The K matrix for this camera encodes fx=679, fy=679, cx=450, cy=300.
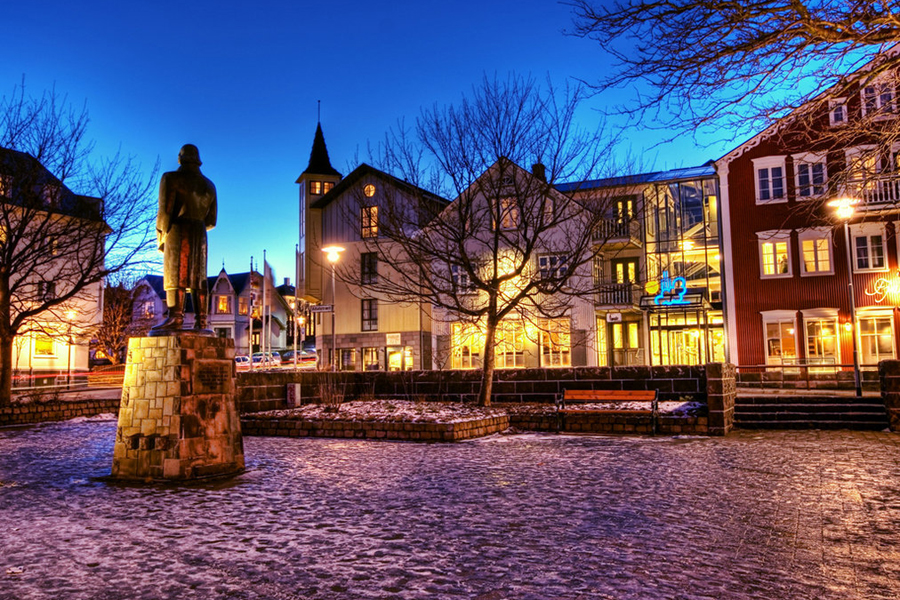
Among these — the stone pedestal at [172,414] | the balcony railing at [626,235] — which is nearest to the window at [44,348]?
the balcony railing at [626,235]

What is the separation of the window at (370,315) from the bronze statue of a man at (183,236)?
30764mm

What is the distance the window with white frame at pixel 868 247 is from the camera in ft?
94.8

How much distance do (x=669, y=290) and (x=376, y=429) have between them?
75.4 ft

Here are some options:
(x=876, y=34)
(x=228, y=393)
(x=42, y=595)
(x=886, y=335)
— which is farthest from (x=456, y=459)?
(x=886, y=335)

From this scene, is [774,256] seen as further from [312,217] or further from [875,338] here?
[312,217]

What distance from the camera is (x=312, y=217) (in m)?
42.0

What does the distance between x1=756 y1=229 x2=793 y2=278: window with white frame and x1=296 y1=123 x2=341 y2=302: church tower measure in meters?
23.8

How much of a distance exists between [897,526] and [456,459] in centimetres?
588

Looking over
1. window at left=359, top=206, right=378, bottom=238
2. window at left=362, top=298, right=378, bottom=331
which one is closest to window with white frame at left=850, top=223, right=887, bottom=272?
window at left=359, top=206, right=378, bottom=238

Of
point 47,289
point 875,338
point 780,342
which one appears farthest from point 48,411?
point 875,338

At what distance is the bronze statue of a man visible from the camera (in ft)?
31.1

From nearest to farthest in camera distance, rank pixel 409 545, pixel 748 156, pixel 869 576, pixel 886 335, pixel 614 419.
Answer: pixel 869 576 < pixel 409 545 < pixel 614 419 < pixel 886 335 < pixel 748 156

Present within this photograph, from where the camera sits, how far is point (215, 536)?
19.0 ft

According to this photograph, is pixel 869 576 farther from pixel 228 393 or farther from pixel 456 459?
pixel 228 393
